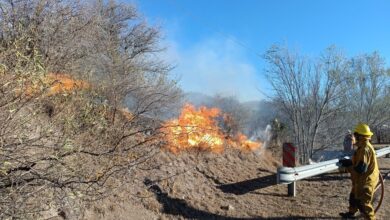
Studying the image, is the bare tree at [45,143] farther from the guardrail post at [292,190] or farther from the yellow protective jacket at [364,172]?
the guardrail post at [292,190]

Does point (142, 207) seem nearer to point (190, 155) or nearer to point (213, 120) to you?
point (190, 155)

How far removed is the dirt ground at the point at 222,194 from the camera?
340 inches

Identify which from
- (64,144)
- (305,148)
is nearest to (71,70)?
(64,144)

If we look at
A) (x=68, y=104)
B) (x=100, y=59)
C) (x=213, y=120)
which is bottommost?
(x=68, y=104)

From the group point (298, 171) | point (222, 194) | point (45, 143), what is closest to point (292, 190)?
point (298, 171)

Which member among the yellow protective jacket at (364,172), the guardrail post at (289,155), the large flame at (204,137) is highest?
the large flame at (204,137)

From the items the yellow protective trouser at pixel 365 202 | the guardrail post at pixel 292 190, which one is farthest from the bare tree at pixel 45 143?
the guardrail post at pixel 292 190

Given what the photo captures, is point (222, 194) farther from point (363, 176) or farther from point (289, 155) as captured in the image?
point (363, 176)

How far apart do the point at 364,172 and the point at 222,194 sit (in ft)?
11.6

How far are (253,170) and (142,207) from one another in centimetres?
472

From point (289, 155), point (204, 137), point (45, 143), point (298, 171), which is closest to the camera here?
point (45, 143)

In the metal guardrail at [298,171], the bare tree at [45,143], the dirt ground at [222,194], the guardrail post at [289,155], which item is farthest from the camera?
the guardrail post at [289,155]

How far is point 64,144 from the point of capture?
4.56 m

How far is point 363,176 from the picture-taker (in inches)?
310
